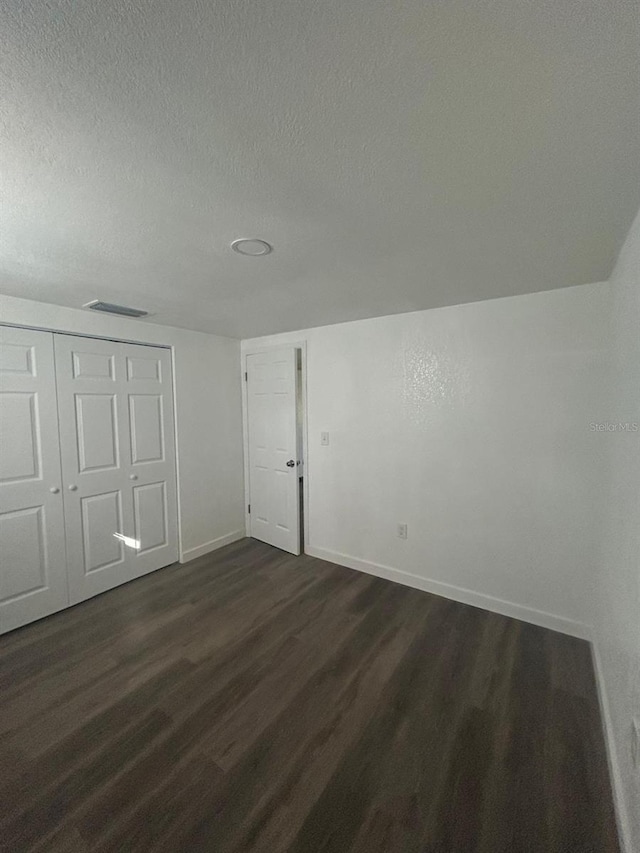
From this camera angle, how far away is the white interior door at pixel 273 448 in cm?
325

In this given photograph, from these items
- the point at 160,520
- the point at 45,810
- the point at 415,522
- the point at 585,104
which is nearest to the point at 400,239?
the point at 585,104

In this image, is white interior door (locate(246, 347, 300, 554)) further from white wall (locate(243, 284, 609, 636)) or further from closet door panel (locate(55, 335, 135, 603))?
closet door panel (locate(55, 335, 135, 603))

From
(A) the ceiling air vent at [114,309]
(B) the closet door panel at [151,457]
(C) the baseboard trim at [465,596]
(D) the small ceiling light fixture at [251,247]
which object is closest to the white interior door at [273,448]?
(C) the baseboard trim at [465,596]

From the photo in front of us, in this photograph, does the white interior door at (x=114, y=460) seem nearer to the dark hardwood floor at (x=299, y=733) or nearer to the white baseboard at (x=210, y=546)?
the white baseboard at (x=210, y=546)

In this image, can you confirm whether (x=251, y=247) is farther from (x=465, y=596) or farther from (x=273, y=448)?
(x=465, y=596)

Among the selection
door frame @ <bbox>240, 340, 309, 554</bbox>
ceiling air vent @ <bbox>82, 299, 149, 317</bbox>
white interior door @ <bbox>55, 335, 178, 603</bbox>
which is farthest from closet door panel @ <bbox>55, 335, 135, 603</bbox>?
door frame @ <bbox>240, 340, 309, 554</bbox>

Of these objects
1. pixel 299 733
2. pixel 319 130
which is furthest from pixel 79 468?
pixel 319 130

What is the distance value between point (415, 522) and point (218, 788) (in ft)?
6.30

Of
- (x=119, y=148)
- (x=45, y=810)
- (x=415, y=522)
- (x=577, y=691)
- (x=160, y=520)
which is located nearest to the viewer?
(x=119, y=148)

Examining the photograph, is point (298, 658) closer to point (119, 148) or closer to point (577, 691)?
point (577, 691)

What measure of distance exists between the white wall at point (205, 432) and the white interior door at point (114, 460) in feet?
0.37

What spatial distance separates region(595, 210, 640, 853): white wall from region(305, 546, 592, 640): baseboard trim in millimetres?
372

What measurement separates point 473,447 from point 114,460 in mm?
2805

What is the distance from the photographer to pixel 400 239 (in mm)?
1431
